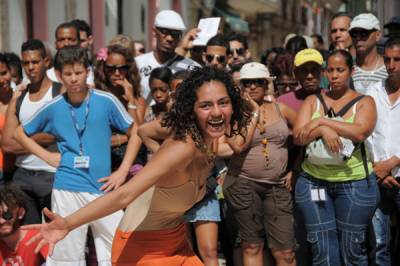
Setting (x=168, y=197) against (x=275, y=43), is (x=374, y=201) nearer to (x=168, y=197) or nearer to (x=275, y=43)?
(x=168, y=197)

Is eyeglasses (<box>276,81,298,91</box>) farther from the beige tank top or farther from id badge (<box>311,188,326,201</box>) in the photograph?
the beige tank top

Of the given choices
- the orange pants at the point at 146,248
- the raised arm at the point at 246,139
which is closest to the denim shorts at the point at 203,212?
the raised arm at the point at 246,139

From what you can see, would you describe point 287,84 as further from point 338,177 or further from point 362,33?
point 338,177

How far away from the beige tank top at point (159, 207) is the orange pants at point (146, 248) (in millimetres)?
37

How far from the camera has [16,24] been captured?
46.5 ft

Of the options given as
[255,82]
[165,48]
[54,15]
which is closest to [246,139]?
[255,82]

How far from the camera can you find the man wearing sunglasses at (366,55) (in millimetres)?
6762

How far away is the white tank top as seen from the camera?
621 cm

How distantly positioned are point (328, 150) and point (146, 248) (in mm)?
2006

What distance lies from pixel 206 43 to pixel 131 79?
50.2 inches

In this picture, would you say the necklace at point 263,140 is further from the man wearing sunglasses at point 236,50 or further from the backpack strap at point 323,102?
the man wearing sunglasses at point 236,50

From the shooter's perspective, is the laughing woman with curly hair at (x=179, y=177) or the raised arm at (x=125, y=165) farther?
the raised arm at (x=125, y=165)

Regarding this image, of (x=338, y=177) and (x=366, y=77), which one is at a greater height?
(x=366, y=77)

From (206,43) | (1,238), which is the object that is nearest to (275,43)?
(206,43)
